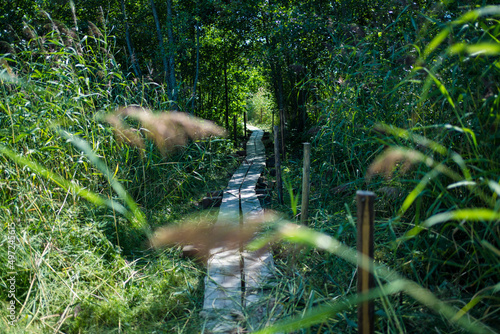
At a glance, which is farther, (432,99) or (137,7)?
(137,7)

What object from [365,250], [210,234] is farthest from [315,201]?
[365,250]

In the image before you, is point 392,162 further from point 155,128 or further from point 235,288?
point 155,128

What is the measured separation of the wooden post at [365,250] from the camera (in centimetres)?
113

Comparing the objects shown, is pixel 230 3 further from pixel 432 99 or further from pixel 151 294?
pixel 151 294

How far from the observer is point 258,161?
5934 millimetres

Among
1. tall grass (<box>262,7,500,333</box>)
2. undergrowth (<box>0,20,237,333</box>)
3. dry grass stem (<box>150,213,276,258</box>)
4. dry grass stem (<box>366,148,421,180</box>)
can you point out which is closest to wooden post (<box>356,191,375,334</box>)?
tall grass (<box>262,7,500,333</box>)

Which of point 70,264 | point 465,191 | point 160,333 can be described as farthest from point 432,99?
point 70,264

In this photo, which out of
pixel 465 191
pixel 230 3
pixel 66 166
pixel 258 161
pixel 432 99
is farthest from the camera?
pixel 230 3

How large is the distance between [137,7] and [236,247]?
6523mm

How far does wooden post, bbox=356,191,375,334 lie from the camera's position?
113cm

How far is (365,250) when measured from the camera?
1.17m

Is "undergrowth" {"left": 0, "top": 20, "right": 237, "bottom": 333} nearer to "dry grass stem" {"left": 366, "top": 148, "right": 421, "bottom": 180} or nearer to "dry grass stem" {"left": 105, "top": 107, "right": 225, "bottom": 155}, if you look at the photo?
"dry grass stem" {"left": 105, "top": 107, "right": 225, "bottom": 155}

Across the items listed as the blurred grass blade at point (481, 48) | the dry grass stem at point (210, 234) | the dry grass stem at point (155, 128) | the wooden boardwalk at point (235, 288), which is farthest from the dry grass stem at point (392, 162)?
the dry grass stem at point (155, 128)

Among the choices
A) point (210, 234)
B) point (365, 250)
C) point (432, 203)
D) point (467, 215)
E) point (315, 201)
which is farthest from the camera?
point (315, 201)
